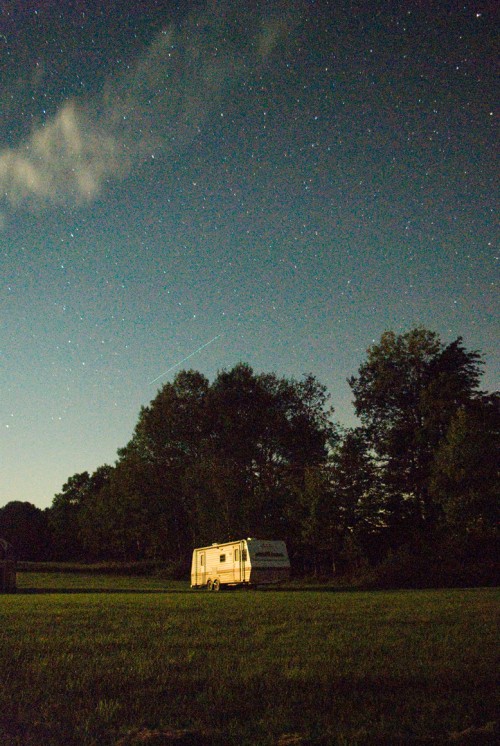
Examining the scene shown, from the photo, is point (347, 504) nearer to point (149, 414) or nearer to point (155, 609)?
point (149, 414)

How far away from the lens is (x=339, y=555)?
147 feet

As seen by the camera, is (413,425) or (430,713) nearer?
(430,713)

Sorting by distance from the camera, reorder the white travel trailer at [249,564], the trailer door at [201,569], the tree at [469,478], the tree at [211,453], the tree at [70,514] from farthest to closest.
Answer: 1. the tree at [70,514]
2. the tree at [211,453]
3. the trailer door at [201,569]
4. the tree at [469,478]
5. the white travel trailer at [249,564]

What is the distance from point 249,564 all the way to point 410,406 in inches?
844

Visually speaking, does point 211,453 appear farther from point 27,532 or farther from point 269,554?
point 27,532

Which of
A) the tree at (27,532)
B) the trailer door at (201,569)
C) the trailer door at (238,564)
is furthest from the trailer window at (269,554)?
the tree at (27,532)

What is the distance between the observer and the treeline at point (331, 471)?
3816 cm

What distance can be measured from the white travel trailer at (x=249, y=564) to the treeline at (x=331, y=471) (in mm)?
7069

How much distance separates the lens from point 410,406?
161ft

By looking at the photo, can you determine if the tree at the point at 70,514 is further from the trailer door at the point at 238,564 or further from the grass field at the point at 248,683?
the grass field at the point at 248,683

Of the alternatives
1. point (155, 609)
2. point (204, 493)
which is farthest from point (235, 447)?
point (155, 609)

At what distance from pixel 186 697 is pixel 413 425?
44.1m

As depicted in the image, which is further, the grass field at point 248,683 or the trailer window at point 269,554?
the trailer window at point 269,554

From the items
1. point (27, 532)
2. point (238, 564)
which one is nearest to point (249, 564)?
point (238, 564)
